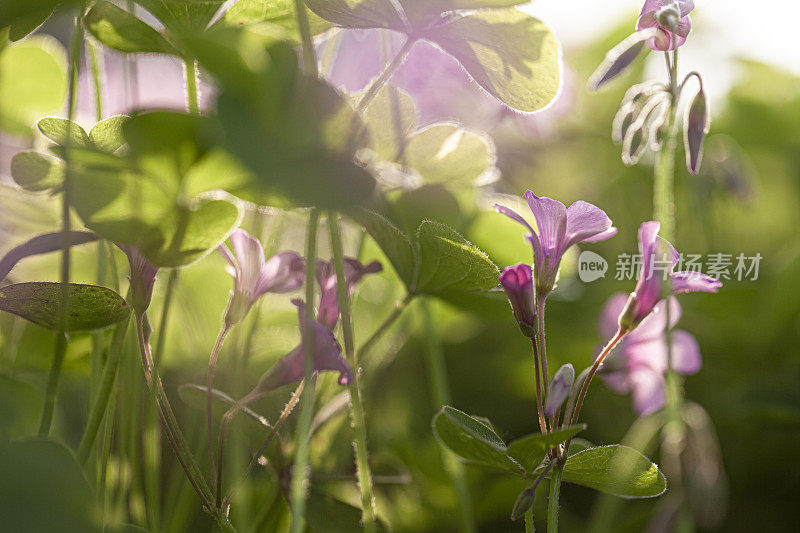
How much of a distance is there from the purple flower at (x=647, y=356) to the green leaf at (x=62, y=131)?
0.46 meters

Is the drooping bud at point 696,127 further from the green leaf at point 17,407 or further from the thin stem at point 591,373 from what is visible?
the green leaf at point 17,407

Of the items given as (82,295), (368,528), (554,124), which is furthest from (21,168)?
(554,124)

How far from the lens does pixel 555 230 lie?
443 millimetres

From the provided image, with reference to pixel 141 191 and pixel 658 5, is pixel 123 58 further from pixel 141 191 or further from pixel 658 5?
pixel 658 5

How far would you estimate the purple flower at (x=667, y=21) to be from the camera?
450 millimetres

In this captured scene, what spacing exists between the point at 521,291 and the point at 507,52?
0.58 ft

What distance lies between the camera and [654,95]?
58 cm

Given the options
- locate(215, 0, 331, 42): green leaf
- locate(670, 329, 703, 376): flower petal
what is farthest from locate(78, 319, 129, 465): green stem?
locate(670, 329, 703, 376): flower petal

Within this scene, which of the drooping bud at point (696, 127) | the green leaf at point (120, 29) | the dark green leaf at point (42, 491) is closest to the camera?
the dark green leaf at point (42, 491)

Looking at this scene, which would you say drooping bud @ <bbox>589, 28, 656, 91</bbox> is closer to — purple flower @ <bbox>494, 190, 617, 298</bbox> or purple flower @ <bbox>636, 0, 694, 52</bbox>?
purple flower @ <bbox>636, 0, 694, 52</bbox>

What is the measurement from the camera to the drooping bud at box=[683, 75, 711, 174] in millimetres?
544

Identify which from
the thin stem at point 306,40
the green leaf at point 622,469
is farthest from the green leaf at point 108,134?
the green leaf at point 622,469

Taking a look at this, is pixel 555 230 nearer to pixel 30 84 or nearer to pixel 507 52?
pixel 507 52

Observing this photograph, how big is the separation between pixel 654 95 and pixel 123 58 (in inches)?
17.5
